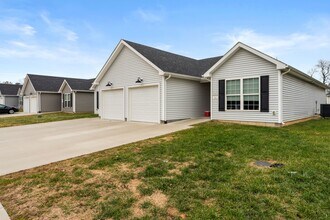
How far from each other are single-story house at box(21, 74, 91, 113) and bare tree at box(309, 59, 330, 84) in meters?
44.8

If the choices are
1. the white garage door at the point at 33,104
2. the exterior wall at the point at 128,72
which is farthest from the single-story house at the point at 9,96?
the exterior wall at the point at 128,72

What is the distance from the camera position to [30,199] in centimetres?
383

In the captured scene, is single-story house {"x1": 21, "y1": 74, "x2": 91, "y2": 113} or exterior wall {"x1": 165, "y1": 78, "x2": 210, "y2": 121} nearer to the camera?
exterior wall {"x1": 165, "y1": 78, "x2": 210, "y2": 121}

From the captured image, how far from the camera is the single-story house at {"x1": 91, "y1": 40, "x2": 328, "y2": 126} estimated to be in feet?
36.6

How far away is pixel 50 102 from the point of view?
28969 mm

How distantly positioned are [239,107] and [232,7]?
6.60 metres

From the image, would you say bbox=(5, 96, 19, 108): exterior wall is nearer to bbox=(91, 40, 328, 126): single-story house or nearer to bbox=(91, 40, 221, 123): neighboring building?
bbox=(91, 40, 328, 126): single-story house

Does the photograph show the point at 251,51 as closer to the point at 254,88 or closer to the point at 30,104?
the point at 254,88

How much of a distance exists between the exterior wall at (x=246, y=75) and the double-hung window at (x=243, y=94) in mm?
258

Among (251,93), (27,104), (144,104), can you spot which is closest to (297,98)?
(251,93)

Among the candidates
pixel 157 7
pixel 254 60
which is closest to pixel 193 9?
pixel 157 7

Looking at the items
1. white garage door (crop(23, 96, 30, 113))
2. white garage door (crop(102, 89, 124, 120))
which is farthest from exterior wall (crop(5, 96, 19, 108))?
white garage door (crop(102, 89, 124, 120))

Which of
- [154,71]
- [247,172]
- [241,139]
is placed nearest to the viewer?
[247,172]

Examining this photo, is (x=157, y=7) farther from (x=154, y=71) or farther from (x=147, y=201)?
(x=147, y=201)
